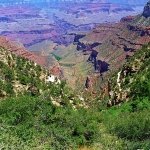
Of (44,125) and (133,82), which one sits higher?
(44,125)

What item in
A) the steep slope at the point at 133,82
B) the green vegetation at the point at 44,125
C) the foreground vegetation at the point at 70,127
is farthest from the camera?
the steep slope at the point at 133,82

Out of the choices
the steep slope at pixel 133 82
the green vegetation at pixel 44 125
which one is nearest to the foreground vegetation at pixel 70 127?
the green vegetation at pixel 44 125

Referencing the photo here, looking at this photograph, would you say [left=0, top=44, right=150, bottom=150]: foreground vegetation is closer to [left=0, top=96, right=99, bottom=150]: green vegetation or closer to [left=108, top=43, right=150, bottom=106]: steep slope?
[left=0, top=96, right=99, bottom=150]: green vegetation

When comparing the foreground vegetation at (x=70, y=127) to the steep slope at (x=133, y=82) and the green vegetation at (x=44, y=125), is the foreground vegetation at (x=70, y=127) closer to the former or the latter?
the green vegetation at (x=44, y=125)

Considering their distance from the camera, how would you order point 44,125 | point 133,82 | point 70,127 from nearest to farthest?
point 44,125, point 70,127, point 133,82

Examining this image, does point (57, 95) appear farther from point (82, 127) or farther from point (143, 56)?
point (82, 127)

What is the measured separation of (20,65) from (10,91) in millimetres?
12528

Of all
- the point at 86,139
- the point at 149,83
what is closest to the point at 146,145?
A: the point at 86,139

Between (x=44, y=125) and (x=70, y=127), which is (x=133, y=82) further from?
(x=44, y=125)

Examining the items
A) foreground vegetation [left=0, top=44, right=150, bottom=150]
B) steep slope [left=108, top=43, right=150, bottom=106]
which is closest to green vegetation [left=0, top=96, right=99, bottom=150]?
foreground vegetation [left=0, top=44, right=150, bottom=150]

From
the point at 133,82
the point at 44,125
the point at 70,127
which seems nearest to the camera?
the point at 44,125

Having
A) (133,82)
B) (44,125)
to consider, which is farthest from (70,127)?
(133,82)

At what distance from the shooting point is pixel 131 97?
80000 mm

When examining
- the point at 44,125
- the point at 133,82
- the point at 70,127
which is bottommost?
the point at 133,82
